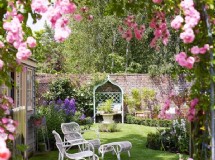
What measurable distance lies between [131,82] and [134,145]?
250 inches

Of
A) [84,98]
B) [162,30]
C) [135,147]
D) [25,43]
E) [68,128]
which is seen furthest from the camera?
[84,98]

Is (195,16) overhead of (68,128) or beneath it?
overhead

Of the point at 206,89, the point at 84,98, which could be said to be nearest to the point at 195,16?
the point at 206,89

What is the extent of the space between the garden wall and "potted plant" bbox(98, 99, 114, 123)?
4.39 feet

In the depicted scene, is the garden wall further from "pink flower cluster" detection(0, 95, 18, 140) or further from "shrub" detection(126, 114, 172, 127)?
"pink flower cluster" detection(0, 95, 18, 140)

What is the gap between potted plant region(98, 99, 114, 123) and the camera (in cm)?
1426

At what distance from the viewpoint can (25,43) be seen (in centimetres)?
264

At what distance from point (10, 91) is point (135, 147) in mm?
3656


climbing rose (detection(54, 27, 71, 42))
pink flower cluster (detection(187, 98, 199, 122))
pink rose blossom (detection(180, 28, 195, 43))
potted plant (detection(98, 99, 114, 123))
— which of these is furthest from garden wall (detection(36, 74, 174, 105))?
pink rose blossom (detection(180, 28, 195, 43))

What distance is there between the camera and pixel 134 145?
933cm

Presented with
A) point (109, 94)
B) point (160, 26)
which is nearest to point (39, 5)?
point (160, 26)

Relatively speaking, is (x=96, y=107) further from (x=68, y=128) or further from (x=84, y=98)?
(x=68, y=128)

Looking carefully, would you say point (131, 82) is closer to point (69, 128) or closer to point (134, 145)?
point (134, 145)

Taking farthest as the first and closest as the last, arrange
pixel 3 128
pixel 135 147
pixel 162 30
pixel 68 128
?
1. pixel 135 147
2. pixel 68 128
3. pixel 162 30
4. pixel 3 128
